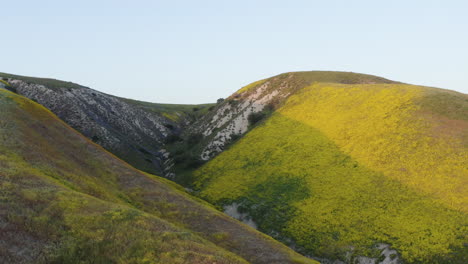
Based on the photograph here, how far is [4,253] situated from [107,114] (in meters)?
92.9

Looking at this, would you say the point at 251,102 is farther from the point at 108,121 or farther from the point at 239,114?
the point at 108,121

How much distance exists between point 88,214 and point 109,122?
83902 millimetres

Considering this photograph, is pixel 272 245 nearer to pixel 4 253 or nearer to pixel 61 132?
pixel 4 253

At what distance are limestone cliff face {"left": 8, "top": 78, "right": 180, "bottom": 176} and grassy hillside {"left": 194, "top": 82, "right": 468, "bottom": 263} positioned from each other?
22986mm

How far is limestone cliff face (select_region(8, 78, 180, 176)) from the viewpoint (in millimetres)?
80188

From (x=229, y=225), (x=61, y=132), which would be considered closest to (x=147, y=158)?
(x=61, y=132)

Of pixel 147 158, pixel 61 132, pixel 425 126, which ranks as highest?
pixel 425 126

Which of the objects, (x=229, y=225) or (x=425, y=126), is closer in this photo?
(x=229, y=225)

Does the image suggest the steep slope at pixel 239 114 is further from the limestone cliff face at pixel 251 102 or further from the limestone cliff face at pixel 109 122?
the limestone cliff face at pixel 109 122

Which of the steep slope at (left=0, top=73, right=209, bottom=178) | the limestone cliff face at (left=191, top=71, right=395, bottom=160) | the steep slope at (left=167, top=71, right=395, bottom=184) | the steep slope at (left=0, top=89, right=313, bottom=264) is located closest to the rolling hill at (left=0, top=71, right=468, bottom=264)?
the steep slope at (left=0, top=89, right=313, bottom=264)

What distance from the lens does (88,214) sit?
20.9 m

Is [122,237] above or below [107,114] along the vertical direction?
below

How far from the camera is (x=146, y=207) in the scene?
107 feet

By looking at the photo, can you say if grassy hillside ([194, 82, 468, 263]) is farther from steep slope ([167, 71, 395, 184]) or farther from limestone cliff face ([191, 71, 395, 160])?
limestone cliff face ([191, 71, 395, 160])
